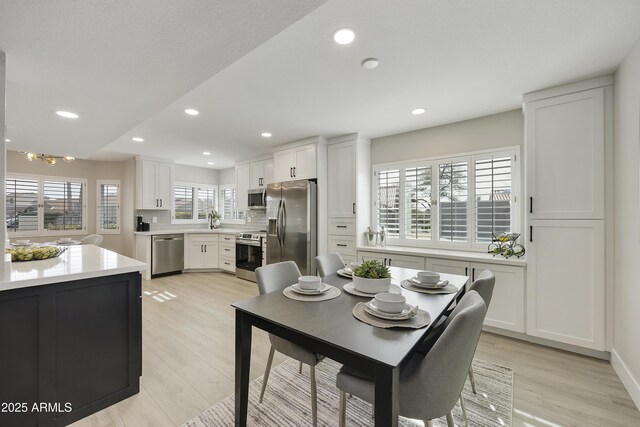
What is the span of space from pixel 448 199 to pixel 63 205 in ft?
23.0

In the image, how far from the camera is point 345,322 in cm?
126

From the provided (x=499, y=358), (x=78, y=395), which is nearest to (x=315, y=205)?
(x=499, y=358)

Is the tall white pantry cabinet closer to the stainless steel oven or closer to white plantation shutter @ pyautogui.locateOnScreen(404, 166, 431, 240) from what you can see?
white plantation shutter @ pyautogui.locateOnScreen(404, 166, 431, 240)

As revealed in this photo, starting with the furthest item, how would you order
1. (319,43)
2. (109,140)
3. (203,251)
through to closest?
(203,251), (109,140), (319,43)

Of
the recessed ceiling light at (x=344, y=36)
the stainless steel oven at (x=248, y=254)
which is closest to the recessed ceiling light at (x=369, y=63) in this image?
the recessed ceiling light at (x=344, y=36)

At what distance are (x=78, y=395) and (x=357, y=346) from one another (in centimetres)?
190

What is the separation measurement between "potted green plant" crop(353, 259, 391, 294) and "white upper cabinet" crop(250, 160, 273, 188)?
3830 mm

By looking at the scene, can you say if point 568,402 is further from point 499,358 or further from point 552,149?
point 552,149

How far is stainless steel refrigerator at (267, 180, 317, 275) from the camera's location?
13.2ft

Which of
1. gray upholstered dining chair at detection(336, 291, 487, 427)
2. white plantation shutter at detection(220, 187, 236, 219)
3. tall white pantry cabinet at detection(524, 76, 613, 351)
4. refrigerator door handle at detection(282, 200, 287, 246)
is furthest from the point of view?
white plantation shutter at detection(220, 187, 236, 219)

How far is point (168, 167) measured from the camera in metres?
5.71

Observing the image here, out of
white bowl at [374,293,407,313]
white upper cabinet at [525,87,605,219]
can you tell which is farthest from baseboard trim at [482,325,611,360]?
white bowl at [374,293,407,313]

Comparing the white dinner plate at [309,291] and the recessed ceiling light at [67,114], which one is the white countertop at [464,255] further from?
the recessed ceiling light at [67,114]

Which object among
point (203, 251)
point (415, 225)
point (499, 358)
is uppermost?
point (415, 225)
